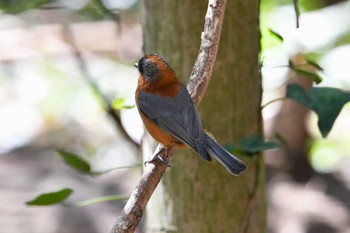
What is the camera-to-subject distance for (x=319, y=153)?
15.3ft

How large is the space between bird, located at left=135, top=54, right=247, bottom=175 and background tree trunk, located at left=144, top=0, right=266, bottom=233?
0.06 meters

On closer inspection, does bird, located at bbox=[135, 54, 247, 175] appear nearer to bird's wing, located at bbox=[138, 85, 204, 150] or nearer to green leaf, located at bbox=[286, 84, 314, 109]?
bird's wing, located at bbox=[138, 85, 204, 150]

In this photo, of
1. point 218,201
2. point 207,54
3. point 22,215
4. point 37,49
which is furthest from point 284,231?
point 37,49

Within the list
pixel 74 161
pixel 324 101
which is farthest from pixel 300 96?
pixel 74 161

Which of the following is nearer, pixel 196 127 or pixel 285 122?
pixel 196 127

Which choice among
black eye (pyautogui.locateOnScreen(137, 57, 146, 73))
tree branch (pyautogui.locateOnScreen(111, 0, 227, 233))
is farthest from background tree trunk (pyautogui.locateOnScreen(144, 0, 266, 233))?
tree branch (pyautogui.locateOnScreen(111, 0, 227, 233))

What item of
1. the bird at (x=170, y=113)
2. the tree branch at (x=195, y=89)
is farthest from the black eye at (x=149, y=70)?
the tree branch at (x=195, y=89)

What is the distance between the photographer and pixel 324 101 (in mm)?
2246

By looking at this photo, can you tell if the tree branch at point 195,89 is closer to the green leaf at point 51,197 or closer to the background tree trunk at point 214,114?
the background tree trunk at point 214,114

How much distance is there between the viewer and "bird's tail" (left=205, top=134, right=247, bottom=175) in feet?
6.40

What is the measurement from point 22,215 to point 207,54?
1.96m

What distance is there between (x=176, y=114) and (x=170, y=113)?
0.18 feet

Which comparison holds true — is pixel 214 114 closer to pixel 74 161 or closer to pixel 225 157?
pixel 225 157

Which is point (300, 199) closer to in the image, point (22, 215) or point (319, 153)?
point (319, 153)
